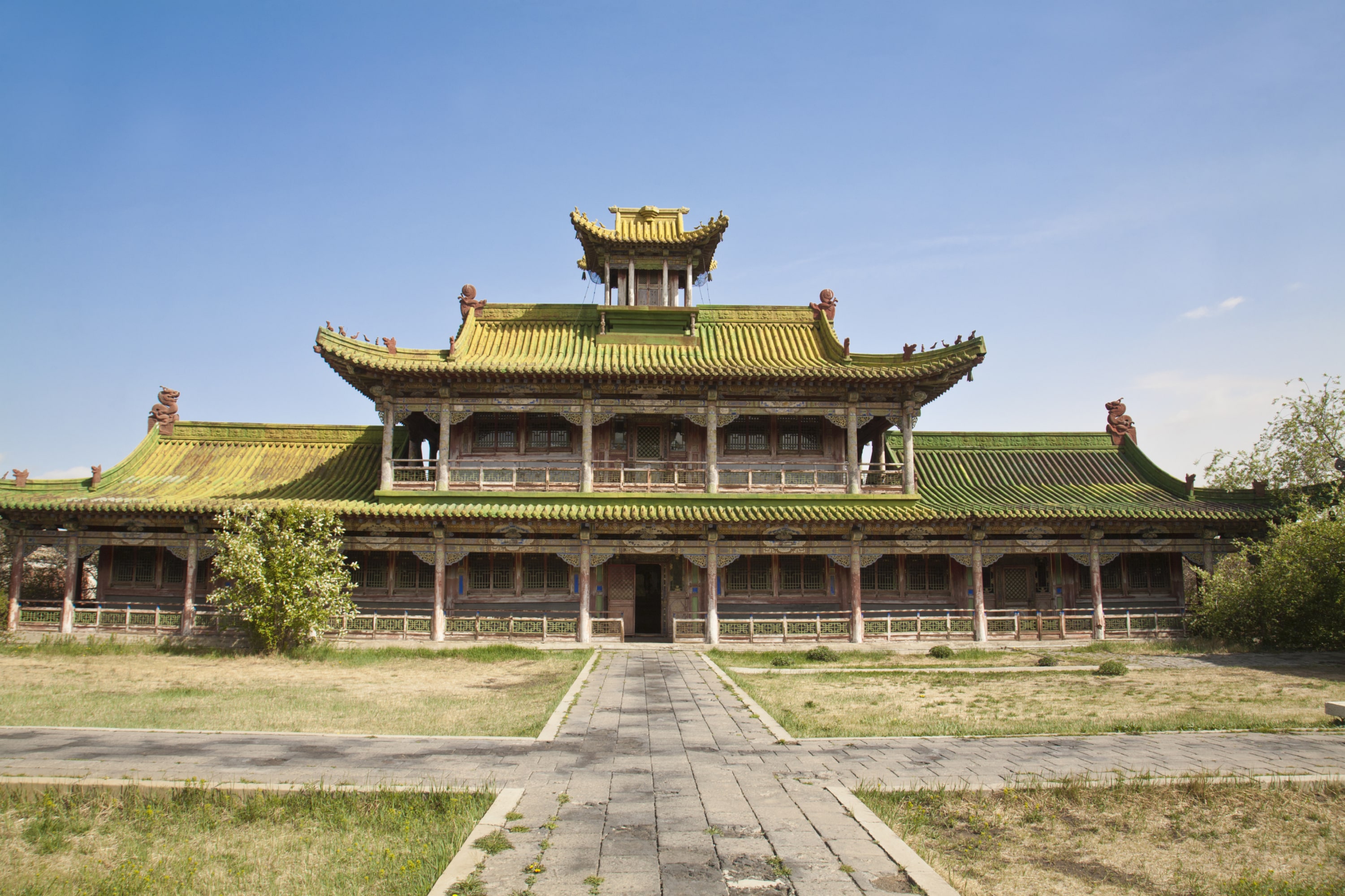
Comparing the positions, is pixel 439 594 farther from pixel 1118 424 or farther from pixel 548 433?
pixel 1118 424

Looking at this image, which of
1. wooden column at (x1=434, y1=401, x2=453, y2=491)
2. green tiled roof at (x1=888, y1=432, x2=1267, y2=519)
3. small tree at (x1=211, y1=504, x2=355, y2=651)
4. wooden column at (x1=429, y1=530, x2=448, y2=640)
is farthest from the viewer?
wooden column at (x1=434, y1=401, x2=453, y2=491)

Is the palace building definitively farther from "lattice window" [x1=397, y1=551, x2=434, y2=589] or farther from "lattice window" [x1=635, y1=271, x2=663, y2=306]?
"lattice window" [x1=635, y1=271, x2=663, y2=306]

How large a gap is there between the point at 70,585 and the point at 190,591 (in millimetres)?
3075

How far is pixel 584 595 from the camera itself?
2128cm

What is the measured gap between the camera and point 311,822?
688 centimetres

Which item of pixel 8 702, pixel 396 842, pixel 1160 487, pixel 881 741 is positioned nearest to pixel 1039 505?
pixel 1160 487

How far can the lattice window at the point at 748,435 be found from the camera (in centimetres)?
2373

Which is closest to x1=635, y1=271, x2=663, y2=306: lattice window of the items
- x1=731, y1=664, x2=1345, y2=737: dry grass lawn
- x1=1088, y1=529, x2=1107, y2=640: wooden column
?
x1=731, y1=664, x2=1345, y2=737: dry grass lawn

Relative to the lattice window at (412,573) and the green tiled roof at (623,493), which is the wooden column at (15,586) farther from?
the lattice window at (412,573)

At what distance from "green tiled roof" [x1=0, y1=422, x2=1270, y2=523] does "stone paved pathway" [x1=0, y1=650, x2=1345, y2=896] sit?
10.5 m

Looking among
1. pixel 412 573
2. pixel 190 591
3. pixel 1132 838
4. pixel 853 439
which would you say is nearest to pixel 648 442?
pixel 853 439

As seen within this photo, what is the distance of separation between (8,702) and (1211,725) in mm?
17082

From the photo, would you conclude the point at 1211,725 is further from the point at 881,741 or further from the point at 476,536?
the point at 476,536

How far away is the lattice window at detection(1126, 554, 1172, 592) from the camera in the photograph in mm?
23906
